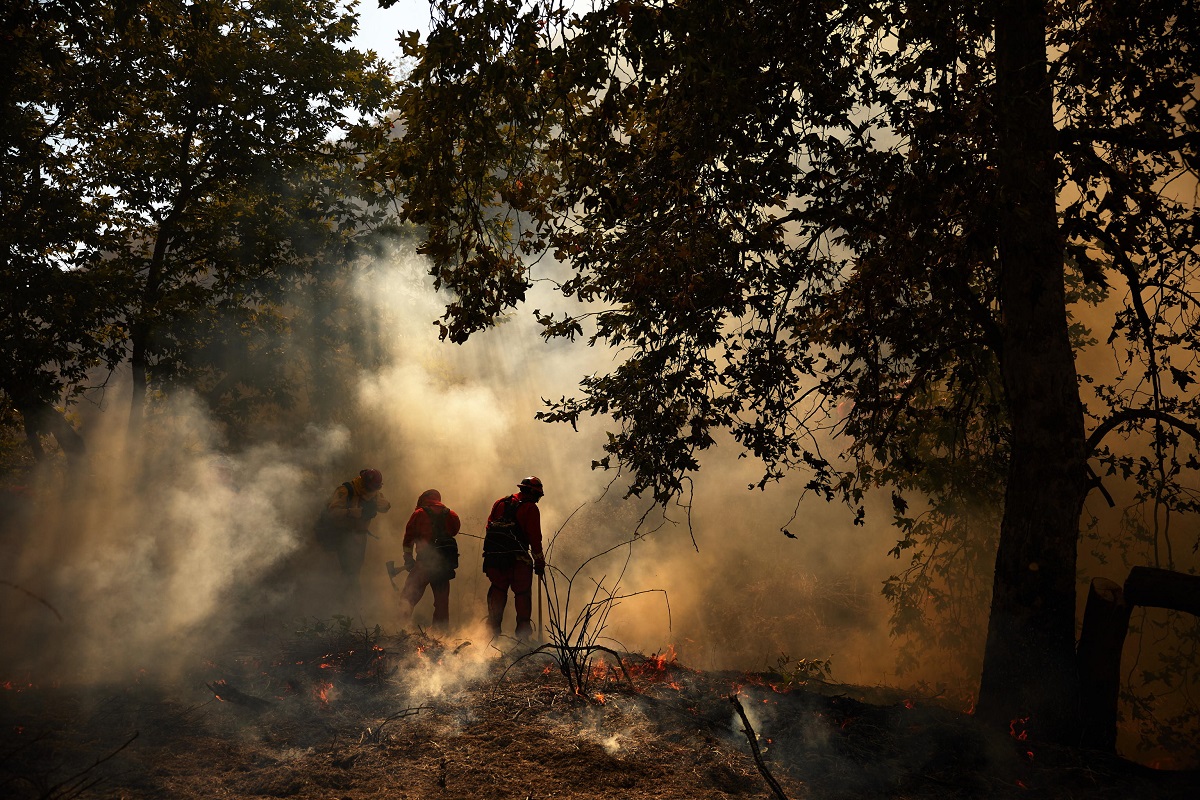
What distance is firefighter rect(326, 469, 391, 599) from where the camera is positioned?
9969 millimetres

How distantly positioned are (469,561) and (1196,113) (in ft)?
48.7

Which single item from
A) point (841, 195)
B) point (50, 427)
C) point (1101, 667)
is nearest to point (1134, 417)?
point (1101, 667)

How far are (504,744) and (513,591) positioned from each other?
12.3ft

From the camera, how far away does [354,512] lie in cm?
1001

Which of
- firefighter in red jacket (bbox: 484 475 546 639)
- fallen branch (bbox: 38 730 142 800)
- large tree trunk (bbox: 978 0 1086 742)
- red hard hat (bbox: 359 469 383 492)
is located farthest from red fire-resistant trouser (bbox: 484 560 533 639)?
large tree trunk (bbox: 978 0 1086 742)

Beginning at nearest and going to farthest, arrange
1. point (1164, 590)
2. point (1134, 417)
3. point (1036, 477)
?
point (1164, 590)
point (1036, 477)
point (1134, 417)

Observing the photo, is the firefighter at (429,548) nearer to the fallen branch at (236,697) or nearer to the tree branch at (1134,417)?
the fallen branch at (236,697)

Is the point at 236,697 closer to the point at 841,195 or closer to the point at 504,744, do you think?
the point at 504,744

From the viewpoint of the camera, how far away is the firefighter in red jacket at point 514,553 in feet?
27.3

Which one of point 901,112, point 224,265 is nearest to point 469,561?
point 224,265

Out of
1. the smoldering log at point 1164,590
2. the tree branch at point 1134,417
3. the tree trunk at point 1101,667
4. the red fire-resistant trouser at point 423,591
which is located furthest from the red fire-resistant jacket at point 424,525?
the smoldering log at point 1164,590

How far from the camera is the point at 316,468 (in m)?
18.7

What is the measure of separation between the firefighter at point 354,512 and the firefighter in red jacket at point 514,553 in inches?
84.4

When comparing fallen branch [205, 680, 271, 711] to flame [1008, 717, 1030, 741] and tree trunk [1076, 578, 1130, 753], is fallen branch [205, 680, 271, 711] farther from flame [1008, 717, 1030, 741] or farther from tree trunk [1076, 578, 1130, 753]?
tree trunk [1076, 578, 1130, 753]
